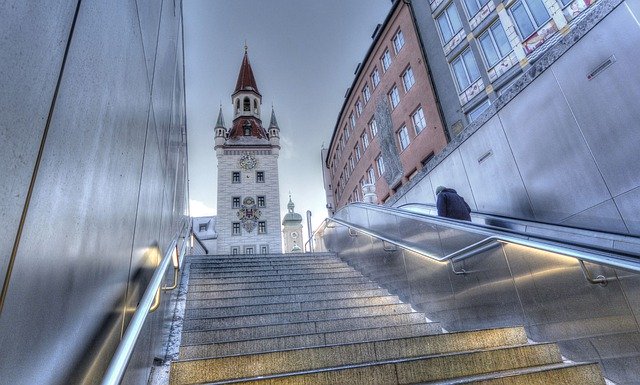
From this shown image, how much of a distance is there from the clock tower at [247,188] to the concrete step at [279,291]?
28739 mm

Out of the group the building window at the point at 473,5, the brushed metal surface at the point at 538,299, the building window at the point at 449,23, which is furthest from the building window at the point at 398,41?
the brushed metal surface at the point at 538,299

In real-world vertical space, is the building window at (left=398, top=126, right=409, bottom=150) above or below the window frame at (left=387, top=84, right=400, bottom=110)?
below

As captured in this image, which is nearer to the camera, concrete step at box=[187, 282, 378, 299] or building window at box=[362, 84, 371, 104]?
concrete step at box=[187, 282, 378, 299]

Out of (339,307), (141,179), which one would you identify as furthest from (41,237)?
(339,307)

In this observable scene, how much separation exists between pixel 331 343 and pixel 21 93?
3.62m

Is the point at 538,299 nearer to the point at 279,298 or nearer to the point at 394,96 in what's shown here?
the point at 279,298

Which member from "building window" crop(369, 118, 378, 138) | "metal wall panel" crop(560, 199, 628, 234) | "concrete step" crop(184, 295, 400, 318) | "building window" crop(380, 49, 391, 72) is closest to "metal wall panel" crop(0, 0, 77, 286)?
"concrete step" crop(184, 295, 400, 318)

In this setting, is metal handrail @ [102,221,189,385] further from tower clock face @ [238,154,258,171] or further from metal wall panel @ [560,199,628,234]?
tower clock face @ [238,154,258,171]

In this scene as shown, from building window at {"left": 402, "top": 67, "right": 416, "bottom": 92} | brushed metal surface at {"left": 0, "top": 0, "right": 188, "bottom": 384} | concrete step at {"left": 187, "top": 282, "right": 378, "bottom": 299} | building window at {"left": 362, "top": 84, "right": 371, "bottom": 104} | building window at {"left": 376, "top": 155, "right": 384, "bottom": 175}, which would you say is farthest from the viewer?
building window at {"left": 362, "top": 84, "right": 371, "bottom": 104}

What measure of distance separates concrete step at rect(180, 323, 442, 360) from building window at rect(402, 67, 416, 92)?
606 inches

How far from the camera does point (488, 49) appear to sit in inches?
563

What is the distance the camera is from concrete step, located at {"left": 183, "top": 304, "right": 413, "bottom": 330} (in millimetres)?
4618

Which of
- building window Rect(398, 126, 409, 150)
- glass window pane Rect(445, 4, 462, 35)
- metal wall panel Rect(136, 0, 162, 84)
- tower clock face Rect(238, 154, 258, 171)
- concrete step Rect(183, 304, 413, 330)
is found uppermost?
tower clock face Rect(238, 154, 258, 171)

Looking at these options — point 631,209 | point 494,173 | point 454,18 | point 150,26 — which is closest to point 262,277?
point 150,26
